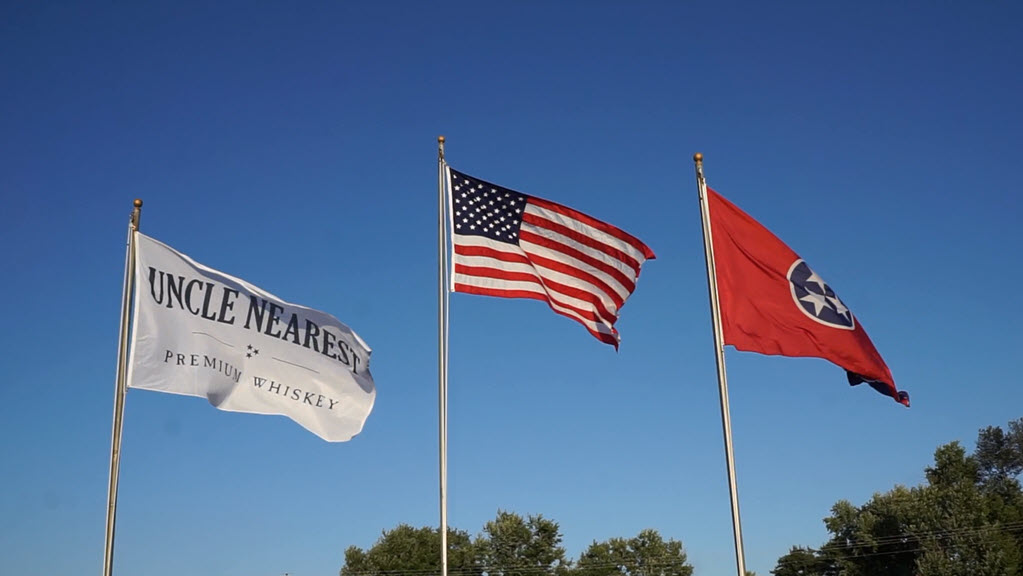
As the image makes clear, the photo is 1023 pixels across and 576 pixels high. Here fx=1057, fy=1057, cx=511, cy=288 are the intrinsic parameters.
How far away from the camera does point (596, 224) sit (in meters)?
20.3

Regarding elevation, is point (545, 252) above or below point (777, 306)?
above

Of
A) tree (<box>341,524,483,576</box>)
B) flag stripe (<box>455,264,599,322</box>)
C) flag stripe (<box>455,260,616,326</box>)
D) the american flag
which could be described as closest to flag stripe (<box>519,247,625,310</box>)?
the american flag

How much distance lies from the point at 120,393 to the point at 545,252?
27.2ft

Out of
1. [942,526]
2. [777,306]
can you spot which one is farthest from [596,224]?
[942,526]

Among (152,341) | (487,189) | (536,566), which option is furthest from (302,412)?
(536,566)

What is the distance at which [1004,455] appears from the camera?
391ft

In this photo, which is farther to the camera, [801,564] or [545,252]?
[801,564]

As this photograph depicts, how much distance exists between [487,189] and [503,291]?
209 centimetres

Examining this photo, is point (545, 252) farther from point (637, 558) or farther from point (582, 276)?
point (637, 558)

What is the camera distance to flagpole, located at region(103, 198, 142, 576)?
14.2m

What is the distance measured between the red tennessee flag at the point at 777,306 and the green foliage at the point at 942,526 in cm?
6790

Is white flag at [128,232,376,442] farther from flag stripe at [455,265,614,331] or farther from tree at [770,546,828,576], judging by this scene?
tree at [770,546,828,576]

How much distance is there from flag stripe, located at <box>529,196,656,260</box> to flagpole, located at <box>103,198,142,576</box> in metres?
7.48

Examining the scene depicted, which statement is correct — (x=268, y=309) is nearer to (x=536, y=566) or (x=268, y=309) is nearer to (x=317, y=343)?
(x=317, y=343)
